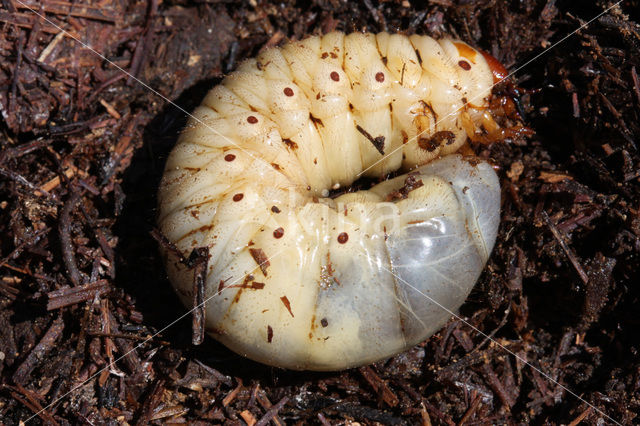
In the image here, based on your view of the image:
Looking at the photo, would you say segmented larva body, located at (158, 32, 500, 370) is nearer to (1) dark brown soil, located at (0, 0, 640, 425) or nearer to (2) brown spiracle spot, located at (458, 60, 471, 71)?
(2) brown spiracle spot, located at (458, 60, 471, 71)

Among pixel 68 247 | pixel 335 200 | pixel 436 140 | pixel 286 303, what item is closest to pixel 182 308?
pixel 68 247

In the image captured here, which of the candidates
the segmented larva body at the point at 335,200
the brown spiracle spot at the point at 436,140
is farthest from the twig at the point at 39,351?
the brown spiracle spot at the point at 436,140

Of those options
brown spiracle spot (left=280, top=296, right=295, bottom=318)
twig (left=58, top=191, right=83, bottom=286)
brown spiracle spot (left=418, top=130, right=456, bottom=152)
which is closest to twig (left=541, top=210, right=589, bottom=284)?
brown spiracle spot (left=418, top=130, right=456, bottom=152)

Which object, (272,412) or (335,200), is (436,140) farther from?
(272,412)

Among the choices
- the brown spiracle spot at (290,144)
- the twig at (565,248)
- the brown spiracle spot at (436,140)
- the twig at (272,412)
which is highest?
the brown spiracle spot at (436,140)

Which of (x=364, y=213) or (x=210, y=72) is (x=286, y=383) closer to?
(x=364, y=213)

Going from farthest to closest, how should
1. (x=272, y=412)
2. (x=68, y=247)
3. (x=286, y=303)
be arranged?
(x=68, y=247) → (x=272, y=412) → (x=286, y=303)

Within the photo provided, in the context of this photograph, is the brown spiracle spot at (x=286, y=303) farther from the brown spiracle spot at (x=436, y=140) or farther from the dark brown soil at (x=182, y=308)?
the brown spiracle spot at (x=436, y=140)
